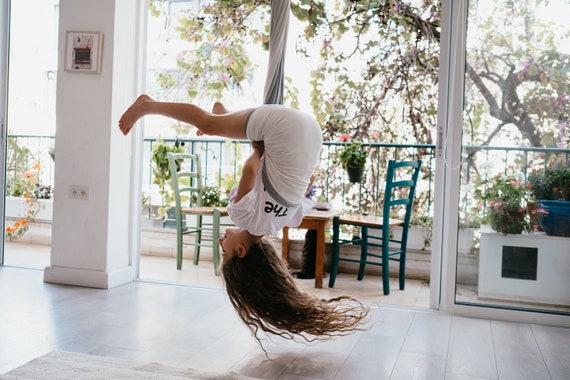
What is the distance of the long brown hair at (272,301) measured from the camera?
278 cm

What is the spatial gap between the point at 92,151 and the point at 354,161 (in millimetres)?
2083

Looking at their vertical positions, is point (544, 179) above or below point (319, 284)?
above

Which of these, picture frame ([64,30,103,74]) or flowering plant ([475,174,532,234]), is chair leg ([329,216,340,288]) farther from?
picture frame ([64,30,103,74])

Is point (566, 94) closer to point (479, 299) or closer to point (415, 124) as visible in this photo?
point (479, 299)

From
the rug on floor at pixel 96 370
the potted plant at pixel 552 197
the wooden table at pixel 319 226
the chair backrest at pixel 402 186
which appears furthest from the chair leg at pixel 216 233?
the potted plant at pixel 552 197

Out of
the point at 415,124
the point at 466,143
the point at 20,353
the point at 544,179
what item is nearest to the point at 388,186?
the point at 466,143

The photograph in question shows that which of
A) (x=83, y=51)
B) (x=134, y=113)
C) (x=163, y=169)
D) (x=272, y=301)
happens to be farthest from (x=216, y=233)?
(x=134, y=113)

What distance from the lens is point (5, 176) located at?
4.75 metres

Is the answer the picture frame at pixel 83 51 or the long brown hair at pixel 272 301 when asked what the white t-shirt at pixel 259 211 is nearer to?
the long brown hair at pixel 272 301

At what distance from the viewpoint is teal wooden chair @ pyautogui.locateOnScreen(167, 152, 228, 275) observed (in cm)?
506

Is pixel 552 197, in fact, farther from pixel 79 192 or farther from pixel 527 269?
pixel 79 192

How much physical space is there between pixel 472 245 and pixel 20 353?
264cm

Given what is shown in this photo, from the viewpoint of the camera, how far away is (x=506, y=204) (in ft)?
12.2

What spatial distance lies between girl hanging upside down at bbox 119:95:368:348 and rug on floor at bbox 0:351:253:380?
45 centimetres
